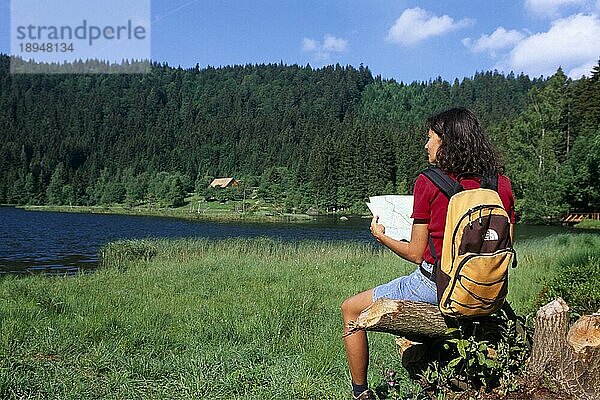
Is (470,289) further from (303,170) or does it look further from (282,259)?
(303,170)

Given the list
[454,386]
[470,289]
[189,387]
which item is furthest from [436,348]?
[189,387]

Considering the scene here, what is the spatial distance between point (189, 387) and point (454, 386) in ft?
6.26

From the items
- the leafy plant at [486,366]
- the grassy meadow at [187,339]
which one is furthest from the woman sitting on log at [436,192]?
the grassy meadow at [187,339]

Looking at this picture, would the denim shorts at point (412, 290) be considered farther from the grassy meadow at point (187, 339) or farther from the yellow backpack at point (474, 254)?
the grassy meadow at point (187, 339)

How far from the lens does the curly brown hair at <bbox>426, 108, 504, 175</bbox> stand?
3.27 metres

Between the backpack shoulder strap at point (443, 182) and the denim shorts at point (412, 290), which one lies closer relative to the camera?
the backpack shoulder strap at point (443, 182)

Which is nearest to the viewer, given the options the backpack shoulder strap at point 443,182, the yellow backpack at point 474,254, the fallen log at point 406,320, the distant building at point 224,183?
the yellow backpack at point 474,254

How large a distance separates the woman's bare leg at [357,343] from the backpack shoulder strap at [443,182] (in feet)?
2.69

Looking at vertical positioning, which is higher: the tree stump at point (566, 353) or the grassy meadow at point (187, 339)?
the tree stump at point (566, 353)

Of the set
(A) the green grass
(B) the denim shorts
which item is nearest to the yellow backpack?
(B) the denim shorts

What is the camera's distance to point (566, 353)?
11.6ft

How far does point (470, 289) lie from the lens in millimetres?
3000

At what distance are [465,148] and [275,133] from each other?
127254 millimetres

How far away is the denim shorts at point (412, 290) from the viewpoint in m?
3.38
